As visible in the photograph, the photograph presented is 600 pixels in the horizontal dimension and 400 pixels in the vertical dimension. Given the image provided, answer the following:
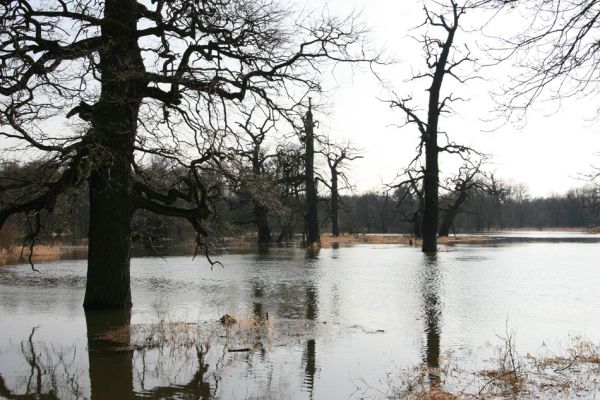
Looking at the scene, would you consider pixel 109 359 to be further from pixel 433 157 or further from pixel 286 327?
pixel 433 157

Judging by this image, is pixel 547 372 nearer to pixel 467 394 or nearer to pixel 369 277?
pixel 467 394

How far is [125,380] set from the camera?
7254 millimetres

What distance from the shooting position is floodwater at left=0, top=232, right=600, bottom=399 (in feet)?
23.7

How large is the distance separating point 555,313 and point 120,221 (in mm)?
8389

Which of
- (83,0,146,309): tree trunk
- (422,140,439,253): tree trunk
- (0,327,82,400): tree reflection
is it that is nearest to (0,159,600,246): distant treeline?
(83,0,146,309): tree trunk

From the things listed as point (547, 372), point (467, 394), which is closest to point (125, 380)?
point (467, 394)

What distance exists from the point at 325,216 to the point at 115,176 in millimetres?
53624

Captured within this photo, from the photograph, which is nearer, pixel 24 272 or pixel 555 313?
pixel 555 313

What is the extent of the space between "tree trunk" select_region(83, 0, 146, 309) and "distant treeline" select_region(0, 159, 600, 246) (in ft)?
2.08

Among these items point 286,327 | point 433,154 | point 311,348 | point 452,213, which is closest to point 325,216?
point 452,213

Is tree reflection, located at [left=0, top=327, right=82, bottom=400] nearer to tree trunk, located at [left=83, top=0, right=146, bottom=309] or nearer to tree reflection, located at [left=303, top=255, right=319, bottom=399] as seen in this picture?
tree reflection, located at [left=303, top=255, right=319, bottom=399]

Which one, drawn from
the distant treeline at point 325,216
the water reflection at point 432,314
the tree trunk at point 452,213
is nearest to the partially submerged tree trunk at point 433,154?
the distant treeline at point 325,216

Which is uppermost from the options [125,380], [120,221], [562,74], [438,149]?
[438,149]

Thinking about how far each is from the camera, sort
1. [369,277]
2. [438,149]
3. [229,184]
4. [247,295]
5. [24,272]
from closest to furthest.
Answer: [229,184] → [247,295] → [369,277] → [24,272] → [438,149]
